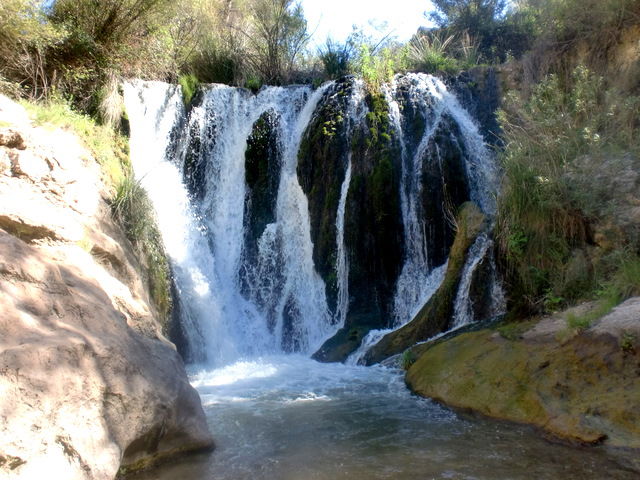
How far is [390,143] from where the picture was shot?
10.9 m

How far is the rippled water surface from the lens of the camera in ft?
12.4

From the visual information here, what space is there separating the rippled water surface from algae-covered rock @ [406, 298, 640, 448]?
0.22 meters

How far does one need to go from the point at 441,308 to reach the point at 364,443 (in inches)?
156

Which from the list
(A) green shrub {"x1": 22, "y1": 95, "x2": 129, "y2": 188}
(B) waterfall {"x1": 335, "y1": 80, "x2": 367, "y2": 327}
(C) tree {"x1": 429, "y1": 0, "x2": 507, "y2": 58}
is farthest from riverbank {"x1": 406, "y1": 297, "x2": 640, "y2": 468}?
(C) tree {"x1": 429, "y1": 0, "x2": 507, "y2": 58}

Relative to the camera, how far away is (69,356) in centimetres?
355

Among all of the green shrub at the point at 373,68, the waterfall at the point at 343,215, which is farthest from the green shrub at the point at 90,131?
the green shrub at the point at 373,68

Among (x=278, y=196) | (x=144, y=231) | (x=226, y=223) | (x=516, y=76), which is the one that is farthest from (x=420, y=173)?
(x=144, y=231)

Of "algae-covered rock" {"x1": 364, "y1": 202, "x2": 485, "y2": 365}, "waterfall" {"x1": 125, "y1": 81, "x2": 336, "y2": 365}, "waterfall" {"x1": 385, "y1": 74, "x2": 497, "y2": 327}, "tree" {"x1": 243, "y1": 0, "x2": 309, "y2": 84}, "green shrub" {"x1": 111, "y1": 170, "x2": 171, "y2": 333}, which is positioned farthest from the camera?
"tree" {"x1": 243, "y1": 0, "x2": 309, "y2": 84}

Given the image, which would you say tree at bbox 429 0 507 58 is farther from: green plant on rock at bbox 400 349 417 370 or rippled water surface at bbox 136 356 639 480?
rippled water surface at bbox 136 356 639 480

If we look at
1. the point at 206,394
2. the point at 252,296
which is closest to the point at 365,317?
the point at 252,296

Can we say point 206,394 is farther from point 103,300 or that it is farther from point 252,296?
point 252,296

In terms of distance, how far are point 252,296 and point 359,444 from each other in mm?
6648

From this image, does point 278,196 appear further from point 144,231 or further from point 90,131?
point 144,231

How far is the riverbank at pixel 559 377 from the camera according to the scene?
4.28 metres
